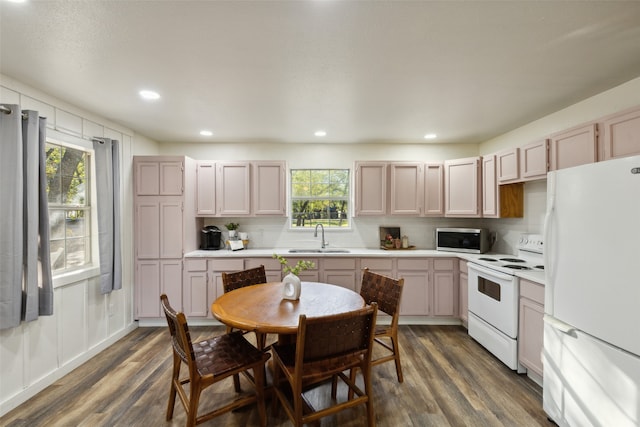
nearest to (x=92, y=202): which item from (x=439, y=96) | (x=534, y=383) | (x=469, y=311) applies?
(x=439, y=96)

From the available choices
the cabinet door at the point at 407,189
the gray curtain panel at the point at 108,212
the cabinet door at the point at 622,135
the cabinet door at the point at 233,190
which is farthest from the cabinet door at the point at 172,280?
the cabinet door at the point at 622,135

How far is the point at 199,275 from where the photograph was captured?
3.53m

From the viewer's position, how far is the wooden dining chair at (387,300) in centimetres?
230

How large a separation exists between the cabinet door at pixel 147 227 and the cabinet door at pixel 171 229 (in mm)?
56

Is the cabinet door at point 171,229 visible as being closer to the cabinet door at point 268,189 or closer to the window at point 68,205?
the window at point 68,205

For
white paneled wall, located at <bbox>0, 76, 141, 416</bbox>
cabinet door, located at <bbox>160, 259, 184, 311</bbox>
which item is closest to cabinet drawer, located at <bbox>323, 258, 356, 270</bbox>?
cabinet door, located at <bbox>160, 259, 184, 311</bbox>

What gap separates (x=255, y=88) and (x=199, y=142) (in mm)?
2206

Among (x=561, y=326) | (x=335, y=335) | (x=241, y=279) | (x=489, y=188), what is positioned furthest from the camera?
(x=489, y=188)

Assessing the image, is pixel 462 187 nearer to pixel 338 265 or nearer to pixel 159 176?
pixel 338 265

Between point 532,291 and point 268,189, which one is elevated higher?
point 268,189

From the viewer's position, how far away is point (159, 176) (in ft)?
11.6

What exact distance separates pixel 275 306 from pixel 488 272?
2.21 m

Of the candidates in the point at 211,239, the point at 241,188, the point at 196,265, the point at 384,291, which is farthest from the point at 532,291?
the point at 211,239

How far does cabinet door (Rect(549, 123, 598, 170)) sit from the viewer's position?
6.79 feet
